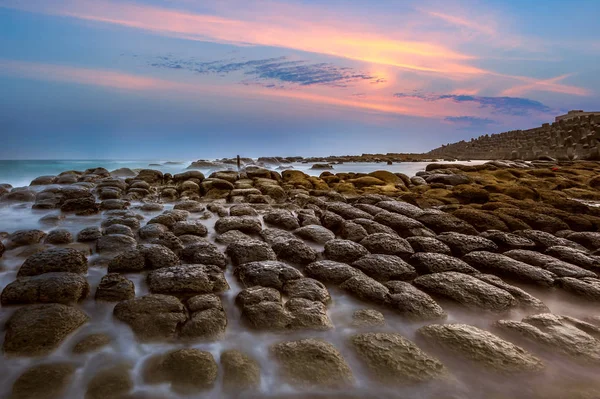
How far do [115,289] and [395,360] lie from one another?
8.86 feet

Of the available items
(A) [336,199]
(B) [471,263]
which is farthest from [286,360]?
(A) [336,199]

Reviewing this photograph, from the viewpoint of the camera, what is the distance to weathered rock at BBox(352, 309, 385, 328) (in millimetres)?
3039

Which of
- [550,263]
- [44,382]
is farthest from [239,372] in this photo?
[550,263]

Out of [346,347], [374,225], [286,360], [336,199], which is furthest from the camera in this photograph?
[336,199]

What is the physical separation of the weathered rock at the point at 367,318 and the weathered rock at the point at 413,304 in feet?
0.72

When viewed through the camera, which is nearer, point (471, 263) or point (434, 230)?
point (471, 263)

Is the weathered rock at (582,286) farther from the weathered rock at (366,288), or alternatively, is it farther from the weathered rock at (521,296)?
the weathered rock at (366,288)

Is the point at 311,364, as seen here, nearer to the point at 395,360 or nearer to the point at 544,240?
the point at 395,360

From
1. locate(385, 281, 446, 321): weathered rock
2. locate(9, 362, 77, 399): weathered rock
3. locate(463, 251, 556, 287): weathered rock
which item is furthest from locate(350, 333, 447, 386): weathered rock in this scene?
locate(9, 362, 77, 399): weathered rock

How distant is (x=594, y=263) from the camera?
13.9 ft

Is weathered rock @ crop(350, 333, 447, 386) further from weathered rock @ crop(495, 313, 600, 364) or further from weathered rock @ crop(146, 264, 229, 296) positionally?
weathered rock @ crop(146, 264, 229, 296)

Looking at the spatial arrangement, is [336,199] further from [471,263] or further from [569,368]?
[569,368]

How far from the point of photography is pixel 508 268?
399cm

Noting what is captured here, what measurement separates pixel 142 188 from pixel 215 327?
22.9 ft
